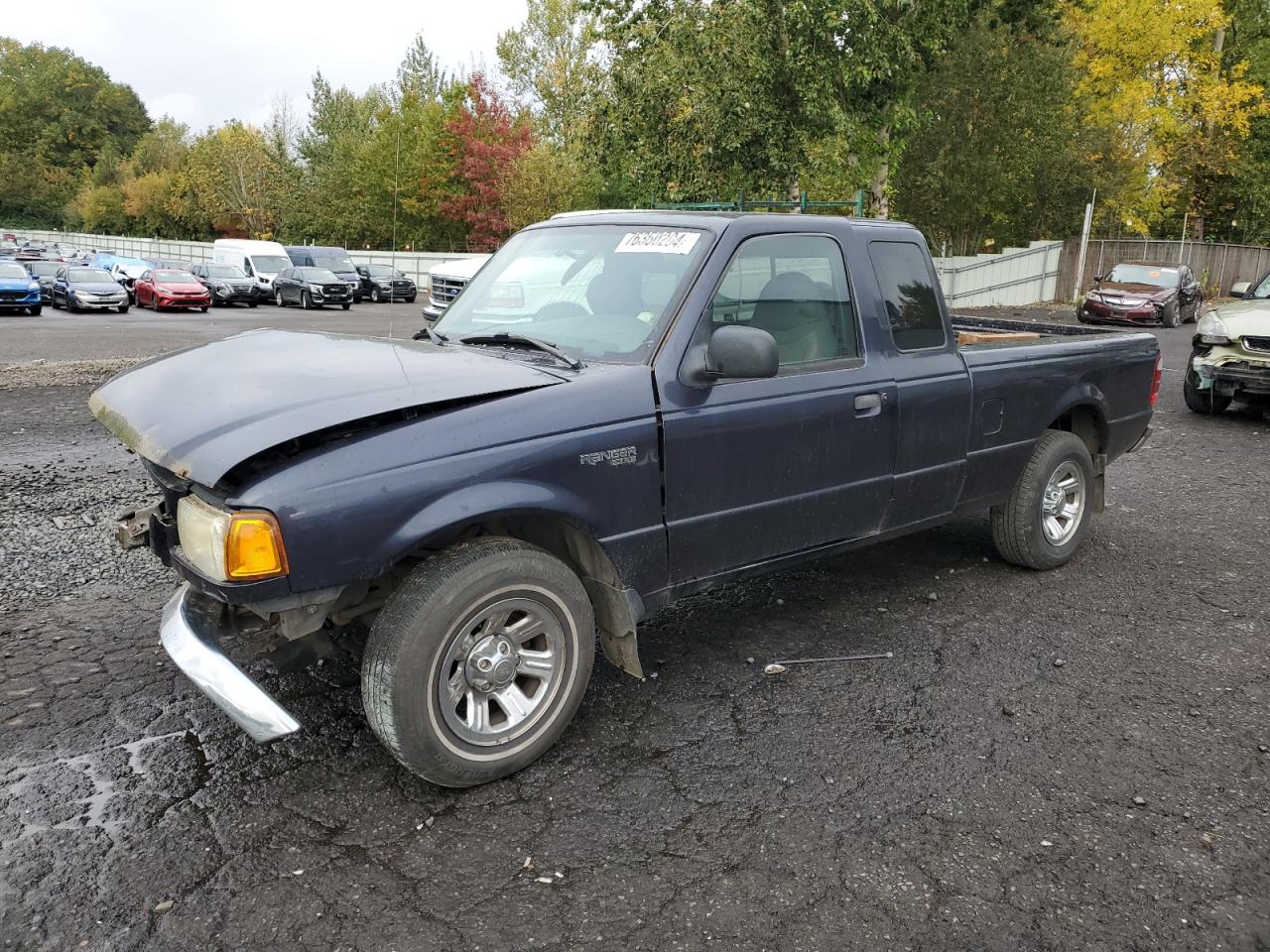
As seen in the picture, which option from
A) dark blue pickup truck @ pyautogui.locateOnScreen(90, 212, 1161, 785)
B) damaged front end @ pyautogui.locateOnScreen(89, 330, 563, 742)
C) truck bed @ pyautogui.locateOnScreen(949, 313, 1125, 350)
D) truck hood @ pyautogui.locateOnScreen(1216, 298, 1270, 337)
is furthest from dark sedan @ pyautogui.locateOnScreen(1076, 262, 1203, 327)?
damaged front end @ pyautogui.locateOnScreen(89, 330, 563, 742)

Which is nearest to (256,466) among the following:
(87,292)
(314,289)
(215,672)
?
(215,672)

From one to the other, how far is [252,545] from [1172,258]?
38.4 meters

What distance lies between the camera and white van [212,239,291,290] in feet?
113

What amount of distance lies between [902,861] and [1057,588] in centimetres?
292

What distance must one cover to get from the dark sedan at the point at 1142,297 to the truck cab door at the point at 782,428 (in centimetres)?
2182

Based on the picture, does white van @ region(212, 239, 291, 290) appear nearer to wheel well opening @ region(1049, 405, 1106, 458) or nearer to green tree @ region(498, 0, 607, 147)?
green tree @ region(498, 0, 607, 147)

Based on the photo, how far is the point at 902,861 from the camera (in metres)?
2.95

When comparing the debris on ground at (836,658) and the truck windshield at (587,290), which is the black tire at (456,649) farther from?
the debris on ground at (836,658)

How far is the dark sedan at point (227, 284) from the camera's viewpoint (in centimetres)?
3238

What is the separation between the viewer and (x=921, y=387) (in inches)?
178

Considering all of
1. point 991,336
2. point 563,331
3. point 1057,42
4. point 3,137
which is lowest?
point 991,336

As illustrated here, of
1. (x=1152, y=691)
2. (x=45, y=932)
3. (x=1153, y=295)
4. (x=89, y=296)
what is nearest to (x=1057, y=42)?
(x=1153, y=295)

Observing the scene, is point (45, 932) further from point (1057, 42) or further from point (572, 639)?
point (1057, 42)

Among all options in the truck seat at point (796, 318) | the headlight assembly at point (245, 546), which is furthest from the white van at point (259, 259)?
the headlight assembly at point (245, 546)
